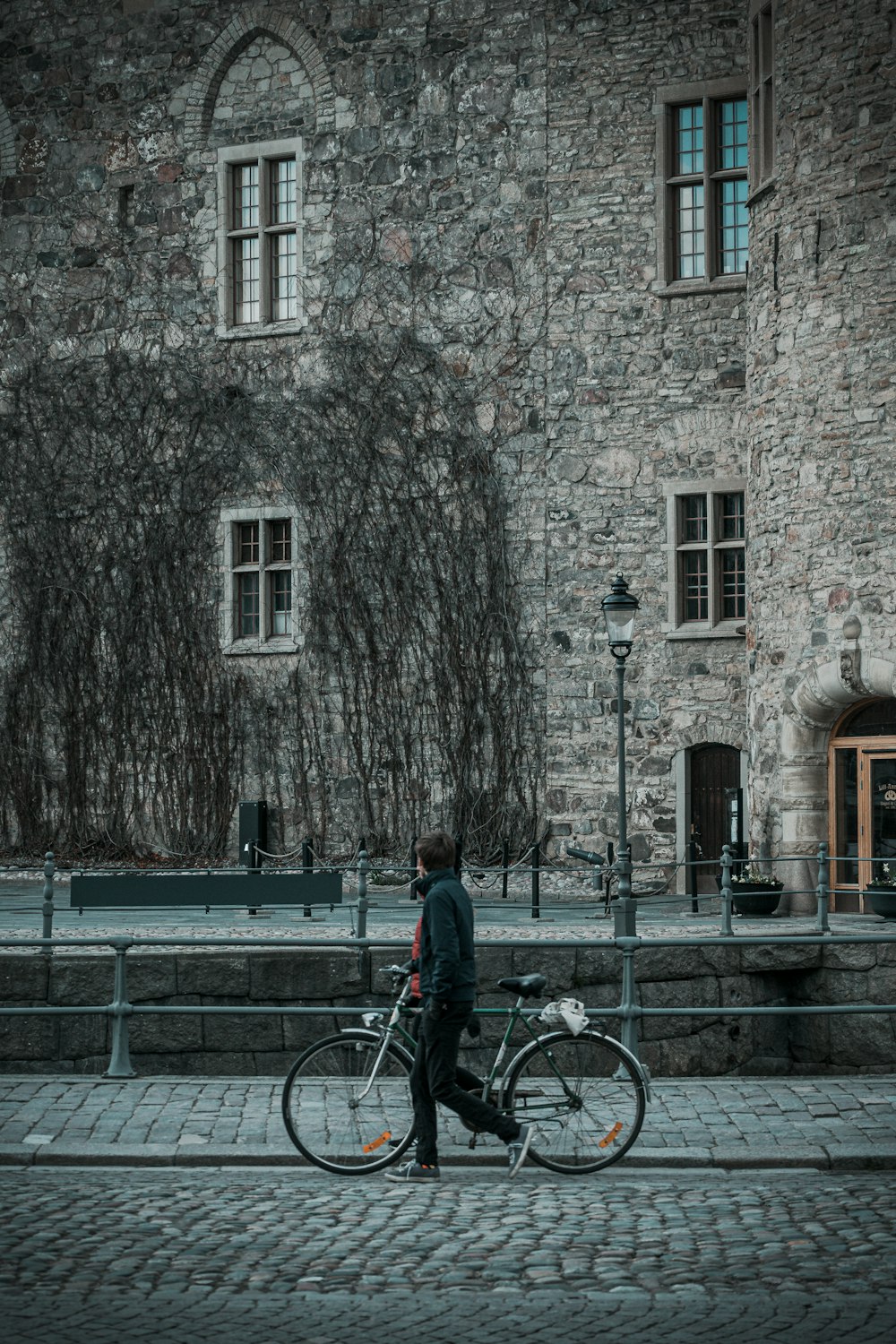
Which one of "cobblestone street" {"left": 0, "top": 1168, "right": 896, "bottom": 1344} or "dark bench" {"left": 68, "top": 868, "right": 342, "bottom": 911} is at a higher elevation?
"dark bench" {"left": 68, "top": 868, "right": 342, "bottom": 911}

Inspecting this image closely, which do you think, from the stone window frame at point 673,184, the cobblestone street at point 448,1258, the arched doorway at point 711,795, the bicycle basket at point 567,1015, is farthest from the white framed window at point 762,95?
the cobblestone street at point 448,1258

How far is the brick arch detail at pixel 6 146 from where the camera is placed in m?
26.8

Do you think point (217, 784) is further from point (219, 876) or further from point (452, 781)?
point (219, 876)

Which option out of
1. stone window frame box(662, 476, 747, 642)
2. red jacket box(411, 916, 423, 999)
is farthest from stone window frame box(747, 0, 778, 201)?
red jacket box(411, 916, 423, 999)

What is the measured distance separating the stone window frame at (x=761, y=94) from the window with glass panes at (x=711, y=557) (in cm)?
375

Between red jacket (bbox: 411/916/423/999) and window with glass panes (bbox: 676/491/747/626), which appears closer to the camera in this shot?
red jacket (bbox: 411/916/423/999)

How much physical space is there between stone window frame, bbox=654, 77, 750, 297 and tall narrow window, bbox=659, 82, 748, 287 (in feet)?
0.03

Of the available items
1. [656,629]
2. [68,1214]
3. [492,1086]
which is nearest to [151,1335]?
[68,1214]

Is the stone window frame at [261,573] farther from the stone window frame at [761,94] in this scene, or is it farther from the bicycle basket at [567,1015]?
the bicycle basket at [567,1015]

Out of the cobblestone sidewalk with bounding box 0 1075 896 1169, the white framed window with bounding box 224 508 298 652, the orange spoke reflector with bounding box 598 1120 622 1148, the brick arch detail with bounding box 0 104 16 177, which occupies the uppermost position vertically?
the brick arch detail with bounding box 0 104 16 177

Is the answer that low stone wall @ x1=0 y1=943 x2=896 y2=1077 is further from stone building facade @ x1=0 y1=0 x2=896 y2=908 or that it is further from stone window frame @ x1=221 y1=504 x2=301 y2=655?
stone window frame @ x1=221 y1=504 x2=301 y2=655

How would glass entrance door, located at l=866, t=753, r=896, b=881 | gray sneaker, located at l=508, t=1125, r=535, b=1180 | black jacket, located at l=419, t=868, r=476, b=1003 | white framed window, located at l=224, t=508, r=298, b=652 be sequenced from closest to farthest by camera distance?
black jacket, located at l=419, t=868, r=476, b=1003 → gray sneaker, located at l=508, t=1125, r=535, b=1180 → glass entrance door, located at l=866, t=753, r=896, b=881 → white framed window, located at l=224, t=508, r=298, b=652

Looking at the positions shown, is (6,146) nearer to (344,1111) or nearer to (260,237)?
(260,237)

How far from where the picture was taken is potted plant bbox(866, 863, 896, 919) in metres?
18.2
